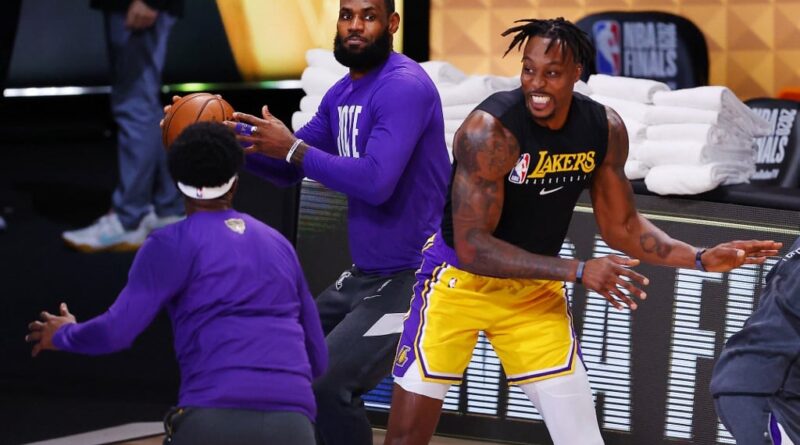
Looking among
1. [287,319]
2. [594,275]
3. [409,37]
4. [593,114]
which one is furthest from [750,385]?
[409,37]

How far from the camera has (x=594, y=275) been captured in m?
4.21

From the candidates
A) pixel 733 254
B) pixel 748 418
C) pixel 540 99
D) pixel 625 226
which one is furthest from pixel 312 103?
pixel 748 418

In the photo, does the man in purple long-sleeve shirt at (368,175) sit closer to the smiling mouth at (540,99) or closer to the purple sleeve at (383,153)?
the purple sleeve at (383,153)

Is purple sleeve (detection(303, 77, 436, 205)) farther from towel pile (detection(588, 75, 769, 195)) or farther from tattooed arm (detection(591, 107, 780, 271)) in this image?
towel pile (detection(588, 75, 769, 195))

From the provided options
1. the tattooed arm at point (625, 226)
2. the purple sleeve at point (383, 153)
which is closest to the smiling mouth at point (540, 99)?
the tattooed arm at point (625, 226)

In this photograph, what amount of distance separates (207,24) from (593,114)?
643 centimetres

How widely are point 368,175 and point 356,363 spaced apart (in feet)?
2.13

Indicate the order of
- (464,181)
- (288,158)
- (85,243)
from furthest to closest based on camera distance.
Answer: (85,243), (288,158), (464,181)

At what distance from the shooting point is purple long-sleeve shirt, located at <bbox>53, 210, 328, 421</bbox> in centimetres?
372

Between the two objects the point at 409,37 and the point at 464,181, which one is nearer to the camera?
the point at 464,181

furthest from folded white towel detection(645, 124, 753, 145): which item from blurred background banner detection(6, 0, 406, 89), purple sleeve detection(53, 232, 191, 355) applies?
blurred background banner detection(6, 0, 406, 89)

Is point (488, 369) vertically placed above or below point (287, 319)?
below

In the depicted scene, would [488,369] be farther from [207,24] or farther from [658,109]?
[207,24]

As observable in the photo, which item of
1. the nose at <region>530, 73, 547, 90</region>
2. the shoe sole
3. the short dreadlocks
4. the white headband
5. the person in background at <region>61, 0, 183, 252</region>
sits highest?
the short dreadlocks
